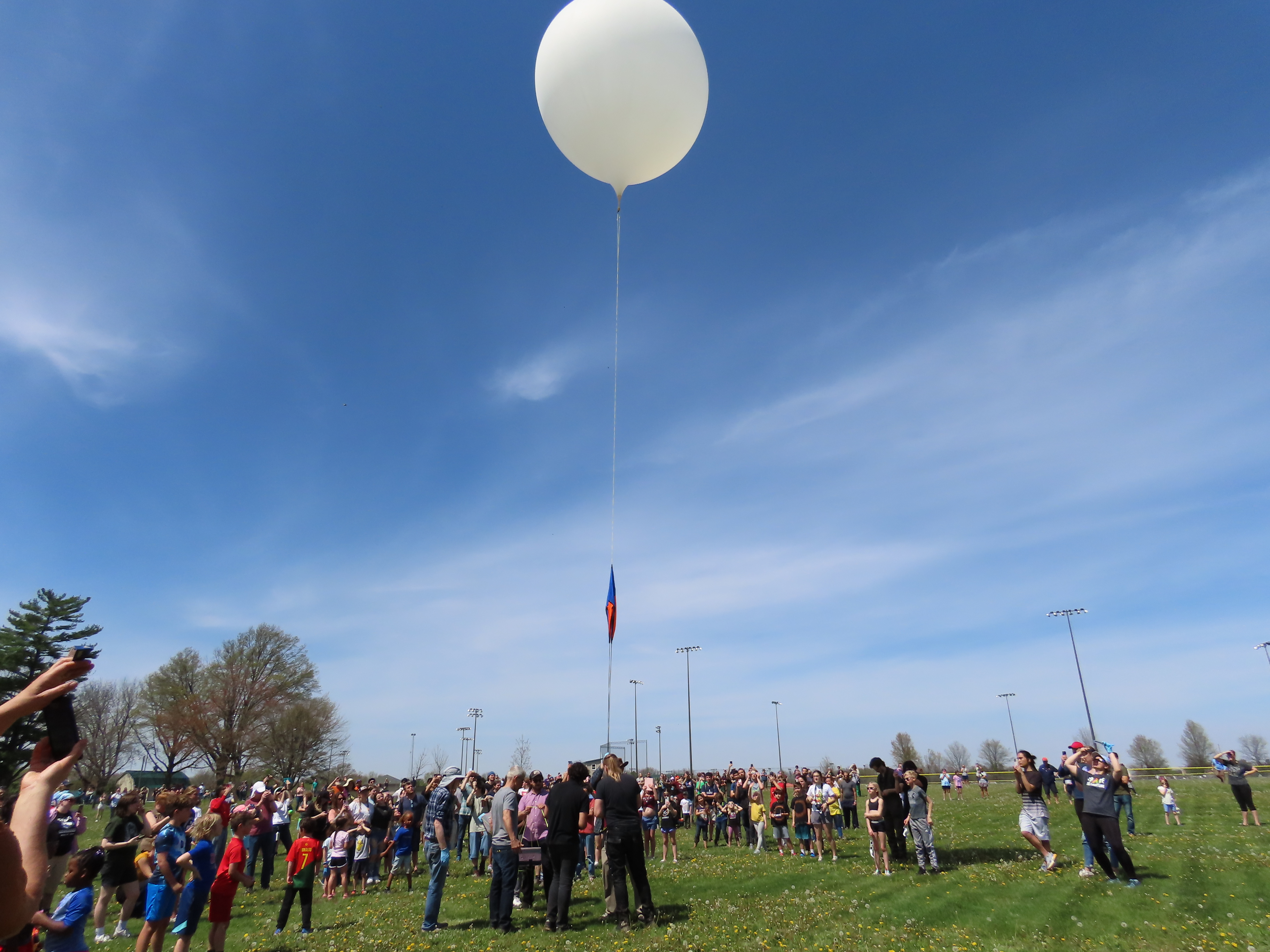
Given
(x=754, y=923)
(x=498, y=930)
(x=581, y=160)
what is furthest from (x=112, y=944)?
(x=581, y=160)

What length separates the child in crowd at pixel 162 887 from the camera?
691cm

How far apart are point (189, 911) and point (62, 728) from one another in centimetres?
641

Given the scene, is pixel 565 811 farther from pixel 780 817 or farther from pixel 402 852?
pixel 780 817

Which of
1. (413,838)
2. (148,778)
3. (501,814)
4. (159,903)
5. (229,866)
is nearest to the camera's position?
(159,903)

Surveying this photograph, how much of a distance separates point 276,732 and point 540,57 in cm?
5515

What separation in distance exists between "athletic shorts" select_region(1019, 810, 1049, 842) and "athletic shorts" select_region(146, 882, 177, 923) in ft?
38.6

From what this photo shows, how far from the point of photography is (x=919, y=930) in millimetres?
7719

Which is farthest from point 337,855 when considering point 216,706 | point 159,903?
point 216,706

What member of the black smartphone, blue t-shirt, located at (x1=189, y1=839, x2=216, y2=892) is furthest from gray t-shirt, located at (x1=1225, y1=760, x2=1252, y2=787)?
the black smartphone

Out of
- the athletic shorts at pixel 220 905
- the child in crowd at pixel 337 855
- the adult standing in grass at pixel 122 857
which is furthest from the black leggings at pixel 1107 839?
the adult standing in grass at pixel 122 857

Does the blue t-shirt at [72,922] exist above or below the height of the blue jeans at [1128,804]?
above

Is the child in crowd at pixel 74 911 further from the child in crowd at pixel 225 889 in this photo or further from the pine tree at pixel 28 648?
the pine tree at pixel 28 648

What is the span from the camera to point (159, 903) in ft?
22.7

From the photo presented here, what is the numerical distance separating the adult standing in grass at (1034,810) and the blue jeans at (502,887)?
7.85 meters
